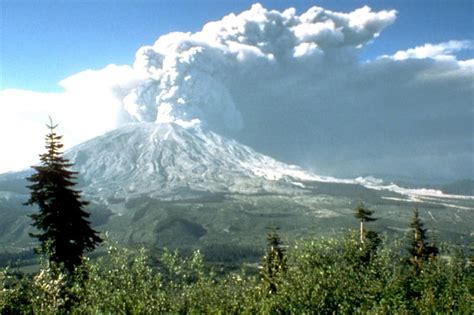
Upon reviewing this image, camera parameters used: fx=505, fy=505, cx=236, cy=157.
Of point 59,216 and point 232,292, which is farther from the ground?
point 59,216

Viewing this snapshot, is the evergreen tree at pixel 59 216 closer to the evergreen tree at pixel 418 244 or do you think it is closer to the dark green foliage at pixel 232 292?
the dark green foliage at pixel 232 292

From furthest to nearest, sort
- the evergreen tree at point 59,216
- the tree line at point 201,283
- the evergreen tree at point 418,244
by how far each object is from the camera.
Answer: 1. the evergreen tree at point 418,244
2. the evergreen tree at point 59,216
3. the tree line at point 201,283

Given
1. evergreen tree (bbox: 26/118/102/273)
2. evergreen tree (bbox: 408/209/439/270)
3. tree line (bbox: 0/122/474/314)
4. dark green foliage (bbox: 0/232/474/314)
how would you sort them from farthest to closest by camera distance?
evergreen tree (bbox: 408/209/439/270)
evergreen tree (bbox: 26/118/102/273)
tree line (bbox: 0/122/474/314)
dark green foliage (bbox: 0/232/474/314)

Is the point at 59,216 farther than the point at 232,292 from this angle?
Yes

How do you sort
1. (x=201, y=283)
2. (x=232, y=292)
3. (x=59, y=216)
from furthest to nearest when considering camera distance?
(x=59, y=216), (x=232, y=292), (x=201, y=283)

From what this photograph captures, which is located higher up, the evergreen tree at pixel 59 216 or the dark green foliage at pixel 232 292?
the evergreen tree at pixel 59 216

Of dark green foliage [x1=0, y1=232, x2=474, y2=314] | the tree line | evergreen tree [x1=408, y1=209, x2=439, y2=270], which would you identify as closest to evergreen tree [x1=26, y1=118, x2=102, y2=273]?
the tree line

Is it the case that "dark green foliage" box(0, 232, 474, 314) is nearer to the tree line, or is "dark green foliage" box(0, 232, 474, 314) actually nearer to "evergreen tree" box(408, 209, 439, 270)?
the tree line

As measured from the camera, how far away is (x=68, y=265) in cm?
3338

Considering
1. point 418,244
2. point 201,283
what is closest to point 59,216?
point 201,283

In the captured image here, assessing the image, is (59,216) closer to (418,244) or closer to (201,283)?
(201,283)

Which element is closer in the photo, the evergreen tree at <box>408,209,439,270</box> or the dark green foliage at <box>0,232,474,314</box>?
the dark green foliage at <box>0,232,474,314</box>

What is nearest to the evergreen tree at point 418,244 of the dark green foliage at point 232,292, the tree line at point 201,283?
the tree line at point 201,283

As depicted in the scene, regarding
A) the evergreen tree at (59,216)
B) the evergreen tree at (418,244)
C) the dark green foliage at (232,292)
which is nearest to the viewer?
the dark green foliage at (232,292)
